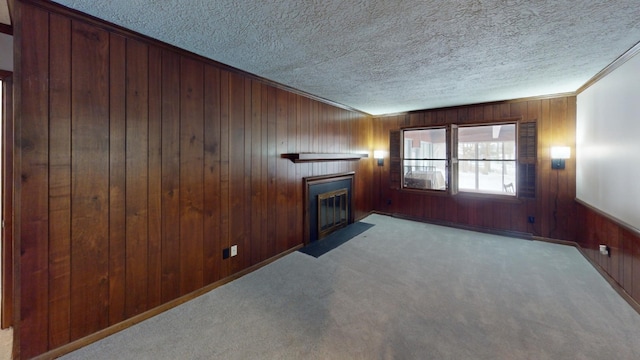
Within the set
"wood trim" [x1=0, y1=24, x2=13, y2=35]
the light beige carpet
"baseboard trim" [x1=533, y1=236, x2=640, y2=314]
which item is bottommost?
the light beige carpet

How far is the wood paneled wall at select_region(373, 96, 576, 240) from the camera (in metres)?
3.79

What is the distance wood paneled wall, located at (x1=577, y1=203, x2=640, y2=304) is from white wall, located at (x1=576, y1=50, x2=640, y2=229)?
118mm

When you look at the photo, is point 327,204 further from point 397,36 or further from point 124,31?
point 124,31

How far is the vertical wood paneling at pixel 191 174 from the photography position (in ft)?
7.64

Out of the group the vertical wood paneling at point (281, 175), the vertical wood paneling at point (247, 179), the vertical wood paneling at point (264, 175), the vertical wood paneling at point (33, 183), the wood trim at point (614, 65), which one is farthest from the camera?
the vertical wood paneling at point (281, 175)

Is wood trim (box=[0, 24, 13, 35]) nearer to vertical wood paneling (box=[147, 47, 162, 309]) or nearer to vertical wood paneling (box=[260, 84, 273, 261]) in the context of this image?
vertical wood paneling (box=[147, 47, 162, 309])

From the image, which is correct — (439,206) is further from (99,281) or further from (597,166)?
(99,281)

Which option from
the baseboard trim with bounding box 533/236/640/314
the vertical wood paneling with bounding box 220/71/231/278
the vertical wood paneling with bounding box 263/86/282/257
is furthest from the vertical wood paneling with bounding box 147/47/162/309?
the baseboard trim with bounding box 533/236/640/314

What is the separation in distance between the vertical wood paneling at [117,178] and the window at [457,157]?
15.5 ft

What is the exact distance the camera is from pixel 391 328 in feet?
6.42

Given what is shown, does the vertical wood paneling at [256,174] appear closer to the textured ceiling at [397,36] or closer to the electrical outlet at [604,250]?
the textured ceiling at [397,36]

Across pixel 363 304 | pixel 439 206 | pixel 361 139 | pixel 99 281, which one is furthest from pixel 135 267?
pixel 439 206

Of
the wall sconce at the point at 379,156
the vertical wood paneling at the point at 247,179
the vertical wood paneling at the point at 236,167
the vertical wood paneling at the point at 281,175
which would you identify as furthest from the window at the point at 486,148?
the vertical wood paneling at the point at 236,167

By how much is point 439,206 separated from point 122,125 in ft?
16.8
